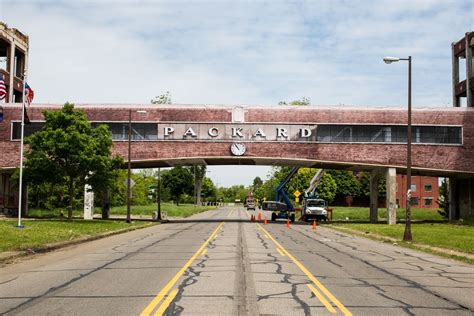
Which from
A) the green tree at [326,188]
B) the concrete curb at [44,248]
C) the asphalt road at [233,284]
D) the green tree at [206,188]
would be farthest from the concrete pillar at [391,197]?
the green tree at [206,188]

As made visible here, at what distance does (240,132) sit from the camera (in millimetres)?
46344

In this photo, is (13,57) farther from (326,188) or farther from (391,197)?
(326,188)

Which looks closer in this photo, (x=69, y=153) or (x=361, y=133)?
(x=69, y=153)

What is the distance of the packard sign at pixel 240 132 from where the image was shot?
46.3 metres

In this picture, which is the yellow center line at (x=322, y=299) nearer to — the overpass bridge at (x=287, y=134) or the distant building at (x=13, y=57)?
the overpass bridge at (x=287, y=134)

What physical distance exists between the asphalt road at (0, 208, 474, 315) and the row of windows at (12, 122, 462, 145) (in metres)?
29.1

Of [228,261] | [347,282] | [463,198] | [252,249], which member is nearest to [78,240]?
[252,249]

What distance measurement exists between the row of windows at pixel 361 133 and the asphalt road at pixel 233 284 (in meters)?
29.1

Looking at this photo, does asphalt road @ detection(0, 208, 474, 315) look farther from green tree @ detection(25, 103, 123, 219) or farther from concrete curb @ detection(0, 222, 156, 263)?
green tree @ detection(25, 103, 123, 219)

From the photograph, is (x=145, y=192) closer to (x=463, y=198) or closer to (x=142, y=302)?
(x=463, y=198)

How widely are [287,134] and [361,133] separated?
657cm

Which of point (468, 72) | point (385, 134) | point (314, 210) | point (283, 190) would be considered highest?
point (468, 72)

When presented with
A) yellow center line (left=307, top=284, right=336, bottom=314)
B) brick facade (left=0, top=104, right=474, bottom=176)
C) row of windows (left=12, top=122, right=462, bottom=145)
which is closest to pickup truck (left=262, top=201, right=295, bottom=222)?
brick facade (left=0, top=104, right=474, bottom=176)

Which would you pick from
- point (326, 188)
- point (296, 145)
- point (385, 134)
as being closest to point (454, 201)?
point (385, 134)
